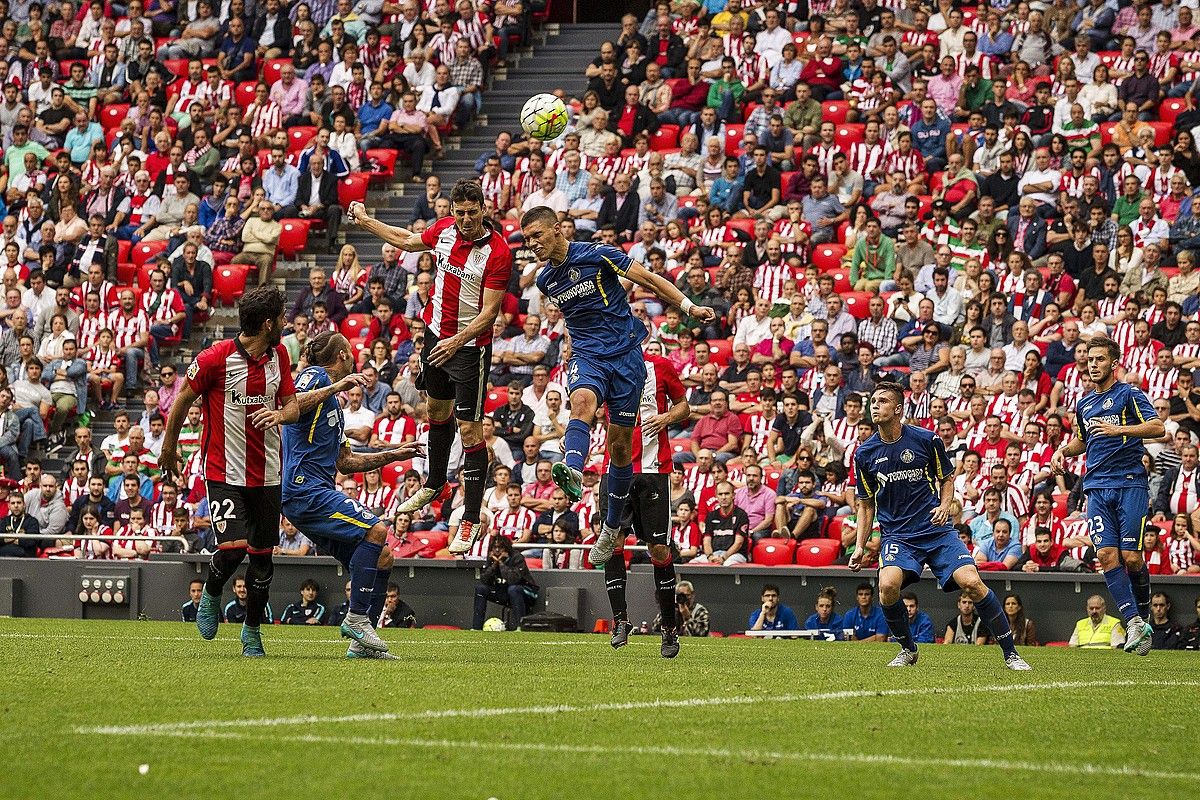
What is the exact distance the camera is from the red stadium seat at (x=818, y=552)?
59.2 feet

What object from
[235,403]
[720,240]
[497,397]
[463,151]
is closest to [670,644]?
[235,403]

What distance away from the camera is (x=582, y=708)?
772cm

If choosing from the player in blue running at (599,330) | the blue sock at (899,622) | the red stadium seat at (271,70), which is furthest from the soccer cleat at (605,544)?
the red stadium seat at (271,70)

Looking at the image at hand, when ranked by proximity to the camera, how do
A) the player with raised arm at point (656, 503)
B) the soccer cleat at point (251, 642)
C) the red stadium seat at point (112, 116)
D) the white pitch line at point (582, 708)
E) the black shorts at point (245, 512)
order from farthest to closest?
1. the red stadium seat at point (112, 116)
2. the player with raised arm at point (656, 503)
3. the soccer cleat at point (251, 642)
4. the black shorts at point (245, 512)
5. the white pitch line at point (582, 708)

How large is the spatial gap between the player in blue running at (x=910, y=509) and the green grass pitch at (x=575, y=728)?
1.77ft

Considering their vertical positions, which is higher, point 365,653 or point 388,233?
point 388,233

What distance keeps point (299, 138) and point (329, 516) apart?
53.8ft

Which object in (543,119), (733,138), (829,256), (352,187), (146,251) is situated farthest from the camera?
(146,251)

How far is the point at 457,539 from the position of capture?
12.1m

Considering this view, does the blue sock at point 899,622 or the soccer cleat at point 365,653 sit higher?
the blue sock at point 899,622

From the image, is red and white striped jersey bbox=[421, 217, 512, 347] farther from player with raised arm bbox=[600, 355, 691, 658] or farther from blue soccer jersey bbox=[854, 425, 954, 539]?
blue soccer jersey bbox=[854, 425, 954, 539]

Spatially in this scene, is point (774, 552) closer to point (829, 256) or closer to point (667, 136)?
point (829, 256)

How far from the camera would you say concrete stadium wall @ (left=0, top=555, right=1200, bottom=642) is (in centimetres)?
1658

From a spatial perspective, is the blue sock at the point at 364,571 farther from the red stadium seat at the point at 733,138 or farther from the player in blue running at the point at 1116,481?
the red stadium seat at the point at 733,138
